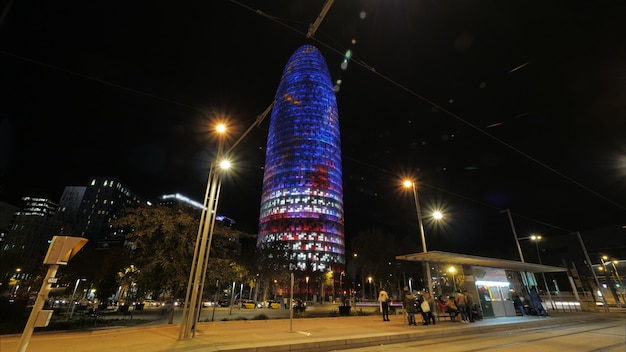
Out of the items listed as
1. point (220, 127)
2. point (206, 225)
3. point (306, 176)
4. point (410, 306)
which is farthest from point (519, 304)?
point (306, 176)

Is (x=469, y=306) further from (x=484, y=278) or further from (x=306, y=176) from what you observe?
(x=306, y=176)

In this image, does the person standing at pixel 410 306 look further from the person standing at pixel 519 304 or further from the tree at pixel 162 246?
the person standing at pixel 519 304

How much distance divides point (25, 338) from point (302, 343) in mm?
6738

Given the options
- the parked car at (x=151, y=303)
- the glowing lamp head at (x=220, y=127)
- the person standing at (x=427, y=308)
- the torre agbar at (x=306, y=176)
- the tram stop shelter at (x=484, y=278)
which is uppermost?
the torre agbar at (x=306, y=176)

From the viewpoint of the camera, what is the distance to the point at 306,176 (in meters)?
111

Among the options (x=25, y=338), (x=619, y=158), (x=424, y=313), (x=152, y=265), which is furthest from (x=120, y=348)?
(x=619, y=158)

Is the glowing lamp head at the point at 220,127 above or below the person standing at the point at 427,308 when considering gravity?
above

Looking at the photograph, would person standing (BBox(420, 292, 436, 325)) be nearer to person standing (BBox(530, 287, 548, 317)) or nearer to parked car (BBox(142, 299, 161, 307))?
person standing (BBox(530, 287, 548, 317))

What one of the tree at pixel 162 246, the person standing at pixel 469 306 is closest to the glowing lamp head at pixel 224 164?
the tree at pixel 162 246

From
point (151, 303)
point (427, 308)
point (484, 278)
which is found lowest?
point (151, 303)

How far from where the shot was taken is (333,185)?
115188 millimetres

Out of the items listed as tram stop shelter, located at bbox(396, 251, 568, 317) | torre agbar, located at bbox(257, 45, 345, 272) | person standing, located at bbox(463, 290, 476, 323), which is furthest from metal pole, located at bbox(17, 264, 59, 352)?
torre agbar, located at bbox(257, 45, 345, 272)

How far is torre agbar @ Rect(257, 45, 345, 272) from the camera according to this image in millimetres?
102613

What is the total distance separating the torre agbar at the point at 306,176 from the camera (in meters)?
103
